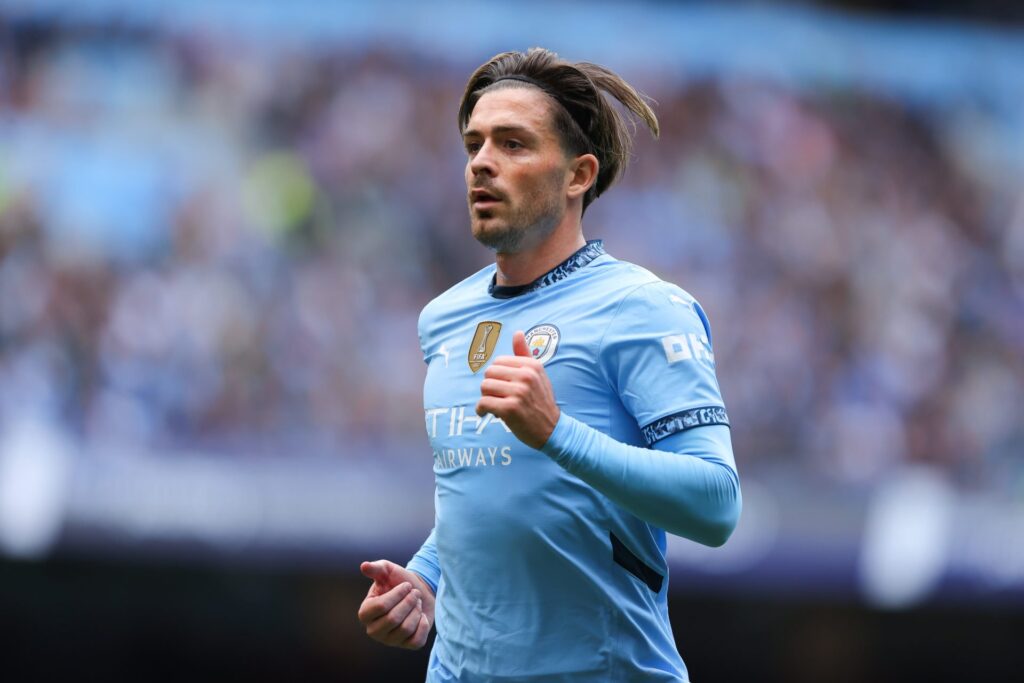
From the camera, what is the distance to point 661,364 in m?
3.19

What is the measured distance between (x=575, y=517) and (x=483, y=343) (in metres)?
0.51

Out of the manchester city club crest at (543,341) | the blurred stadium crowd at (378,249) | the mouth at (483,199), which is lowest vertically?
the manchester city club crest at (543,341)

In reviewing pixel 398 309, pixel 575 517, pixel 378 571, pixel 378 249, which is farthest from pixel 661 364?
pixel 378 249

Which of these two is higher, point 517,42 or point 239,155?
point 517,42

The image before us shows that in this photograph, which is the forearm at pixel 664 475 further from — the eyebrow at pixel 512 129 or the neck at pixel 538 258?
the eyebrow at pixel 512 129

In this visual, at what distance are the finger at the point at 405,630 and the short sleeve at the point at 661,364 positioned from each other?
0.75 metres

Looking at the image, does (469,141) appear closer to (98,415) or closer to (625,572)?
(625,572)

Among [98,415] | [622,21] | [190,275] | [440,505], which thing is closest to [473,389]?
[440,505]

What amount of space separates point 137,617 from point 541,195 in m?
9.51

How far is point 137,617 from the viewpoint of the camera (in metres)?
12.1

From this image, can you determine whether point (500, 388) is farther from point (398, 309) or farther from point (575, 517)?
point (398, 309)

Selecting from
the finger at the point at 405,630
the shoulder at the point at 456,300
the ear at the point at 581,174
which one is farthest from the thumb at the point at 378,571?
the ear at the point at 581,174

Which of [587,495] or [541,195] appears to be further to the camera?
[541,195]

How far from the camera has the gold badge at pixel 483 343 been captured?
3.47 metres
